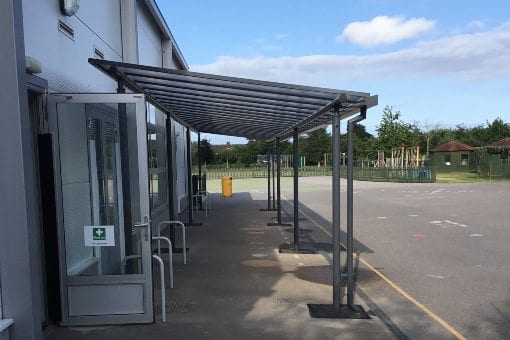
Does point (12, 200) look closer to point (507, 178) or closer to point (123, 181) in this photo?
point (123, 181)

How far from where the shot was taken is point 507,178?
36.2 metres

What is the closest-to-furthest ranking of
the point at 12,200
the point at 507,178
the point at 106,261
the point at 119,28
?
the point at 12,200 < the point at 106,261 < the point at 119,28 < the point at 507,178

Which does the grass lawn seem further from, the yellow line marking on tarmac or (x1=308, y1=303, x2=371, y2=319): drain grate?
→ (x1=308, y1=303, x2=371, y2=319): drain grate

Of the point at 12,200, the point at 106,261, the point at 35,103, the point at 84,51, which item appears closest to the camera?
the point at 12,200

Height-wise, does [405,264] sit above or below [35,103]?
below

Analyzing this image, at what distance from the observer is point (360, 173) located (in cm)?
3912

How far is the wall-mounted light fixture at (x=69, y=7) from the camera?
233 inches

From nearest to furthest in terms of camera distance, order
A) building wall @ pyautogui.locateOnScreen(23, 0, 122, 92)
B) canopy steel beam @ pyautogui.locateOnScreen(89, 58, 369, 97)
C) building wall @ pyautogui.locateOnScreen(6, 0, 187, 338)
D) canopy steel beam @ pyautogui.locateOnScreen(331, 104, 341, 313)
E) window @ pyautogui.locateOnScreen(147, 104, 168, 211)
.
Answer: building wall @ pyautogui.locateOnScreen(6, 0, 187, 338) < canopy steel beam @ pyautogui.locateOnScreen(89, 58, 369, 97) < building wall @ pyautogui.locateOnScreen(23, 0, 122, 92) < canopy steel beam @ pyautogui.locateOnScreen(331, 104, 341, 313) < window @ pyautogui.locateOnScreen(147, 104, 168, 211)

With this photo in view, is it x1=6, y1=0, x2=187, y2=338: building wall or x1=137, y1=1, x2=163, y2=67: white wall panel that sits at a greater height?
x1=137, y1=1, x2=163, y2=67: white wall panel

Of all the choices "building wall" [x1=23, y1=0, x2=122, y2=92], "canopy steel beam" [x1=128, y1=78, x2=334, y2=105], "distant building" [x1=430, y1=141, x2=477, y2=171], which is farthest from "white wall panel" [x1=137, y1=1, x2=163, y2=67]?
"distant building" [x1=430, y1=141, x2=477, y2=171]

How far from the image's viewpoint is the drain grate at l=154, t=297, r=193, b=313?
5.70m

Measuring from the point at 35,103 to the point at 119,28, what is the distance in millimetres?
4925

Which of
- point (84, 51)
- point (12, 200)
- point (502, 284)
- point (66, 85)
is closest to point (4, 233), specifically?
point (12, 200)

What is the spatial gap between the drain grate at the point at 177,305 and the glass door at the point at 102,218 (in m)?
0.55
